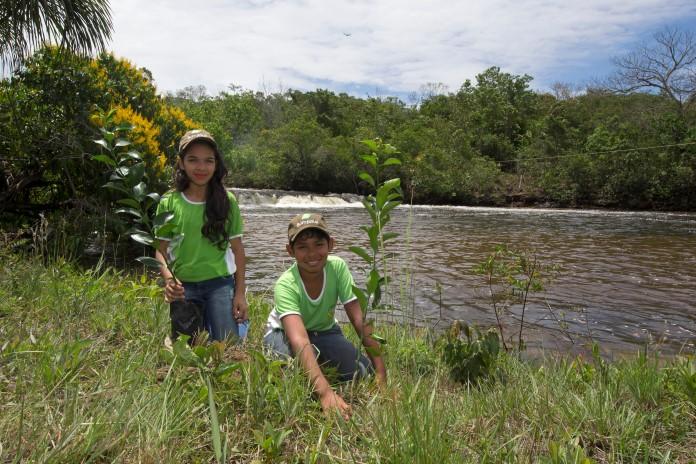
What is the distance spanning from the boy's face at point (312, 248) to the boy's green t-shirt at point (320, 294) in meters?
0.13

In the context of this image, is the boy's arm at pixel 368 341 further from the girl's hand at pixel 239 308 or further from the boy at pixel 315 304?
the girl's hand at pixel 239 308

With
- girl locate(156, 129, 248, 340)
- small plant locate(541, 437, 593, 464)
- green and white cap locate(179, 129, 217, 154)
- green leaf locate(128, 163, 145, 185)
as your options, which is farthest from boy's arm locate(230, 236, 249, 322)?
small plant locate(541, 437, 593, 464)

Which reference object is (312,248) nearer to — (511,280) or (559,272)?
(511,280)

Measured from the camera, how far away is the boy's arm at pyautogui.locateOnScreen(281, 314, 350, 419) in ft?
6.47

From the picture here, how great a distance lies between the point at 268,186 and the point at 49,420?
108 ft

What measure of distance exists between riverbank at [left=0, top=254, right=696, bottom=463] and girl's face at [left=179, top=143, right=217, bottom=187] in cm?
99

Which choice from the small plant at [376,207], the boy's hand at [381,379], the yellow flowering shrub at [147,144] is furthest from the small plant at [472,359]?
the yellow flowering shrub at [147,144]

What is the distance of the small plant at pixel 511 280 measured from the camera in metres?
3.95

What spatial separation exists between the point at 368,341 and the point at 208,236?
137cm

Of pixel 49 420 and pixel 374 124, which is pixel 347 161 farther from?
pixel 49 420

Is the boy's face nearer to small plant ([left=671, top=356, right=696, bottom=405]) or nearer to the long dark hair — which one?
the long dark hair

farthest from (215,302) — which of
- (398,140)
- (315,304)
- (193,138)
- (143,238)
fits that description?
(398,140)

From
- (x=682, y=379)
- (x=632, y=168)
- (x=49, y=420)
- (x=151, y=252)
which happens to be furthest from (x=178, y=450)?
(x=632, y=168)

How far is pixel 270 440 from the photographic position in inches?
63.5
